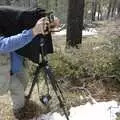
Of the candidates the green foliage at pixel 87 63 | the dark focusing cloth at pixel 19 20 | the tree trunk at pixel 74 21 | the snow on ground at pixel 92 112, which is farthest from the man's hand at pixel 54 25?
the tree trunk at pixel 74 21

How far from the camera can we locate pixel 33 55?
3391 mm

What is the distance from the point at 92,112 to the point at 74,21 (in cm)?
244

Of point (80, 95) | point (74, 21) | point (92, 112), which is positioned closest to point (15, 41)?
point (92, 112)

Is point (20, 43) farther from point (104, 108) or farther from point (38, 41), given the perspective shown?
point (104, 108)

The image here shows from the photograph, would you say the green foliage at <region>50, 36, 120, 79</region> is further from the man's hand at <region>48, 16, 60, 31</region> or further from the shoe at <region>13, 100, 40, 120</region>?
the man's hand at <region>48, 16, 60, 31</region>

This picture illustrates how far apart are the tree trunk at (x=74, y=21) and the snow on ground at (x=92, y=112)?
2.05 metres

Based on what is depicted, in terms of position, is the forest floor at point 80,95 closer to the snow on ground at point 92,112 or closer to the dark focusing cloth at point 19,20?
the snow on ground at point 92,112

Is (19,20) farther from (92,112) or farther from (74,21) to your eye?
(74,21)

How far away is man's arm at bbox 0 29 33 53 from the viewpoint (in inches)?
111

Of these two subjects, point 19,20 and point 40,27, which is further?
point 19,20

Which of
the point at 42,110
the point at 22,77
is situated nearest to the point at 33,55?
the point at 22,77

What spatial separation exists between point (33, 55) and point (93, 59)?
1.36 metres

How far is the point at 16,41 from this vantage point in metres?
2.87

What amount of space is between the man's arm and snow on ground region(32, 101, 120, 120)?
102 centimetres
